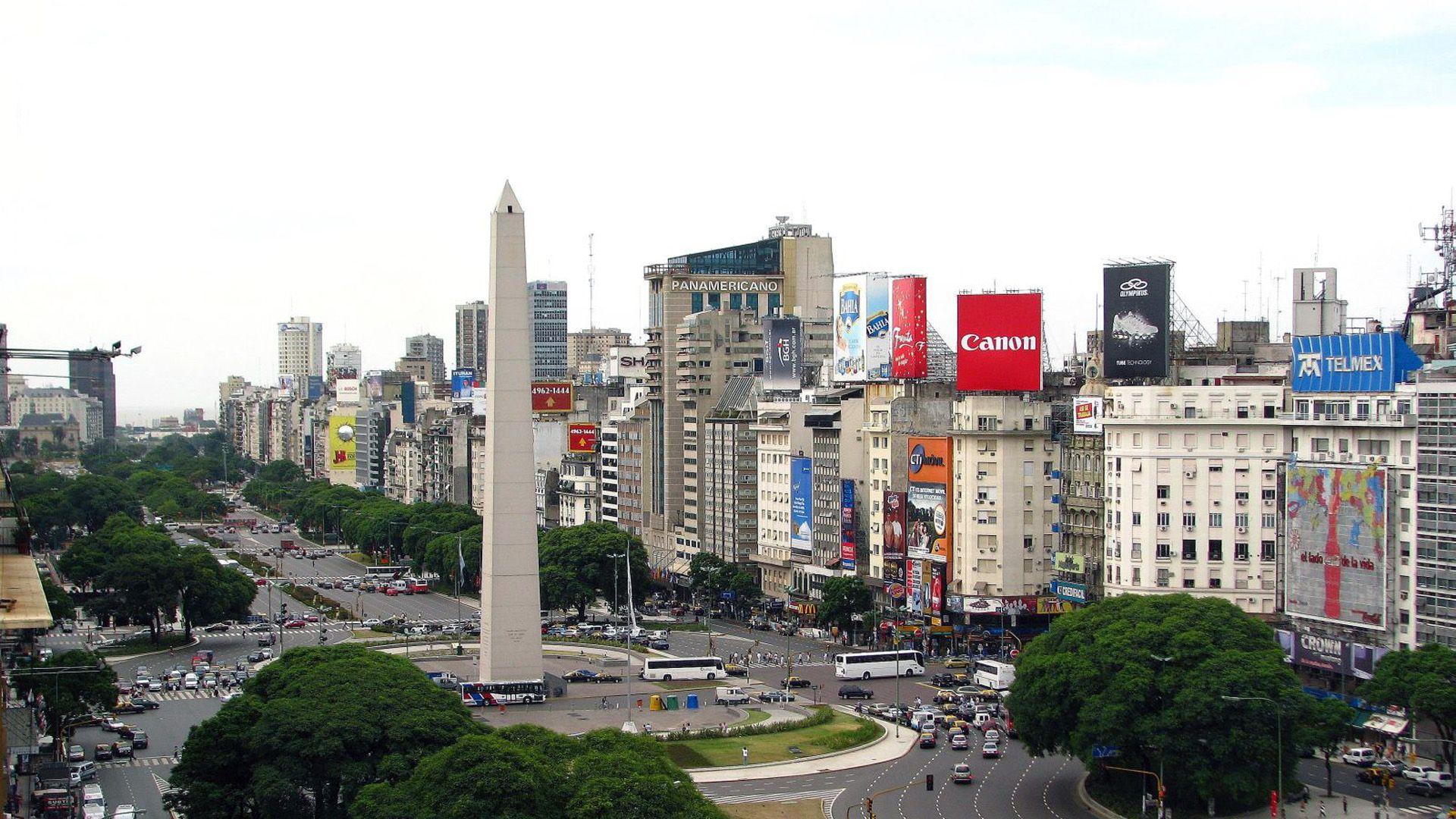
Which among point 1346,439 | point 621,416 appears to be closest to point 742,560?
point 621,416

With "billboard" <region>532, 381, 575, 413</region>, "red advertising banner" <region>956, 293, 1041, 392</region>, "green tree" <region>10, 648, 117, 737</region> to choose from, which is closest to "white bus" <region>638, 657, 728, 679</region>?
"red advertising banner" <region>956, 293, 1041, 392</region>

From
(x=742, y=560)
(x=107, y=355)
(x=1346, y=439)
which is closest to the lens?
(x=107, y=355)

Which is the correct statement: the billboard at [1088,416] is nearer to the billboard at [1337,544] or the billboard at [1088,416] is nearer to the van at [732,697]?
the billboard at [1337,544]

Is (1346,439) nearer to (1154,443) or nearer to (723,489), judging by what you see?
(1154,443)

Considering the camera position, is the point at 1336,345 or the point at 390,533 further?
the point at 390,533

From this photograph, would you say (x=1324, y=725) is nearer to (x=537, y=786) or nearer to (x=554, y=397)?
(x=537, y=786)

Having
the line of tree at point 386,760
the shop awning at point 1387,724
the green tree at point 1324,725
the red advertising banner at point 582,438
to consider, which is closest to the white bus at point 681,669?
the line of tree at point 386,760

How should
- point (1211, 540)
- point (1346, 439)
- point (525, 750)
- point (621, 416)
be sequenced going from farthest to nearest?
point (621, 416) < point (1211, 540) < point (1346, 439) < point (525, 750)
